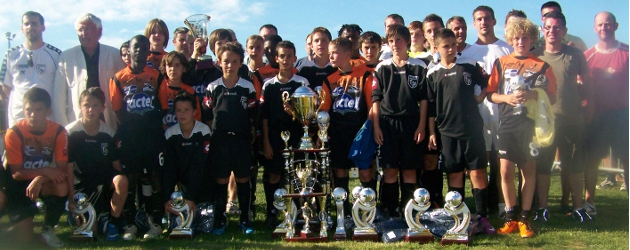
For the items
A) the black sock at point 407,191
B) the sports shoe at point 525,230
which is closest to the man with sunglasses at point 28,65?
the black sock at point 407,191

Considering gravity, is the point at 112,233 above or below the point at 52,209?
below

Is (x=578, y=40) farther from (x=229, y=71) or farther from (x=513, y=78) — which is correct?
(x=229, y=71)

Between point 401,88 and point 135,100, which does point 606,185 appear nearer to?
point 401,88

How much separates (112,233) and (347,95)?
2327mm

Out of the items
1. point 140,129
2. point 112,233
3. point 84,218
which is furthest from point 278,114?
point 84,218

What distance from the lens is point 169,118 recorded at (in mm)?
5094

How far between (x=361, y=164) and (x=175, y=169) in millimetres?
1639

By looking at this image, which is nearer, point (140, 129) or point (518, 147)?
point (518, 147)

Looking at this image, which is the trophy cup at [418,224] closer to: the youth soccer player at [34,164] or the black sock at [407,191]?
the black sock at [407,191]

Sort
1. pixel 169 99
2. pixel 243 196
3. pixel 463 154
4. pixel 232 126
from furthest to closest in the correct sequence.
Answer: pixel 169 99
pixel 243 196
pixel 232 126
pixel 463 154

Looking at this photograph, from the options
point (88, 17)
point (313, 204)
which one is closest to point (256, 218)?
point (313, 204)

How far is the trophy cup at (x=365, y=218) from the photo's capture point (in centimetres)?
425

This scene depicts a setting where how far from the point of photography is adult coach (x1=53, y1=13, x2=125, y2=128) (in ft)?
17.2

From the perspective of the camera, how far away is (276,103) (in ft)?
16.1
